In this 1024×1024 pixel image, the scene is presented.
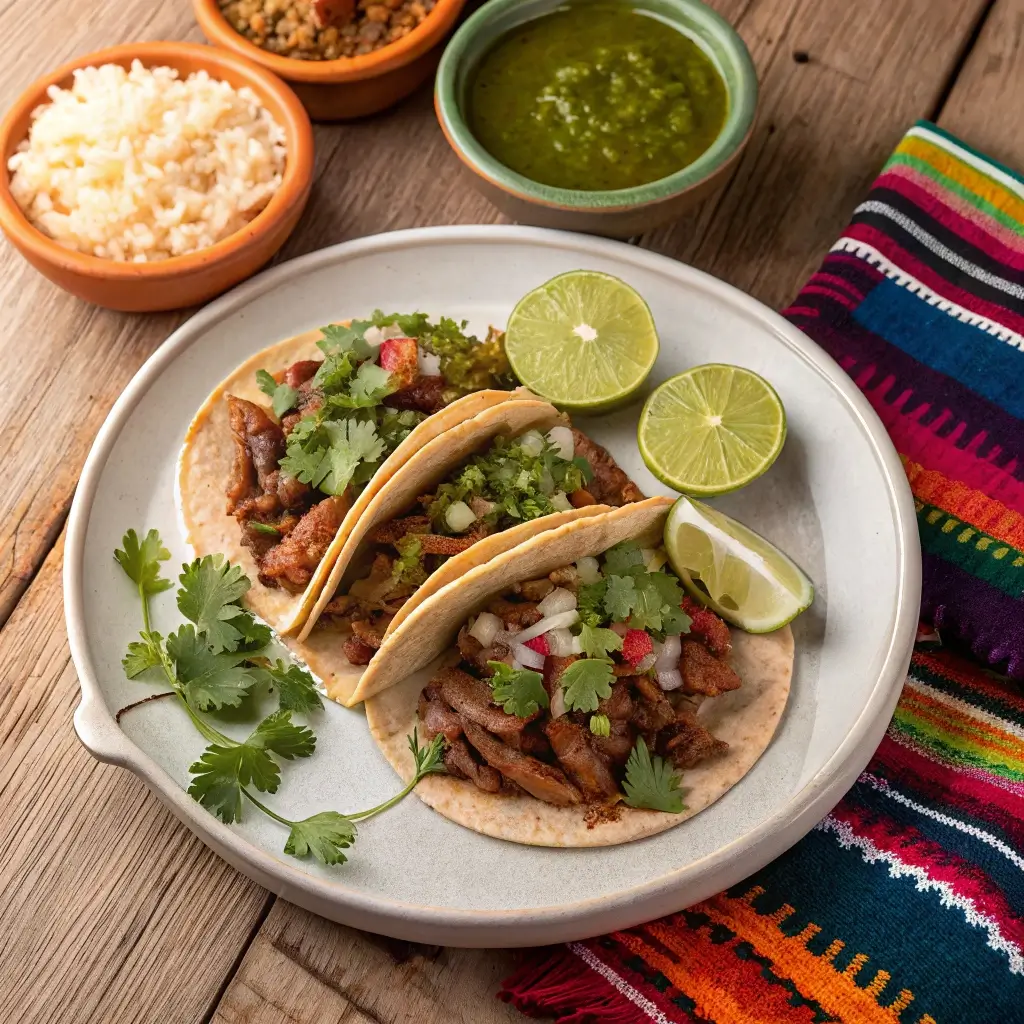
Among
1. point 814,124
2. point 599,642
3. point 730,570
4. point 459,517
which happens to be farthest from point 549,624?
point 814,124

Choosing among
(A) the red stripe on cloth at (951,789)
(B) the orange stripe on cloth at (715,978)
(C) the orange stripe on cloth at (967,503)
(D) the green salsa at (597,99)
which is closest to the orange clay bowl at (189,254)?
(D) the green salsa at (597,99)

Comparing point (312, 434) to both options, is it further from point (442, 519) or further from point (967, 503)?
point (967, 503)

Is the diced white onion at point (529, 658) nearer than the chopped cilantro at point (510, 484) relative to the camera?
Yes

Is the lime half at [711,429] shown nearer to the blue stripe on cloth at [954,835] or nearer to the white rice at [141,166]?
the blue stripe on cloth at [954,835]

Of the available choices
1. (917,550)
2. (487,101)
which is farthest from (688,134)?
(917,550)

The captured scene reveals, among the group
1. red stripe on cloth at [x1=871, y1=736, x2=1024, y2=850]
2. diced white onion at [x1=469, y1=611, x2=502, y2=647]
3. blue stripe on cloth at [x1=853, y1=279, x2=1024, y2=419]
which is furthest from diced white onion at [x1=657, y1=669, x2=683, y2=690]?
blue stripe on cloth at [x1=853, y1=279, x2=1024, y2=419]

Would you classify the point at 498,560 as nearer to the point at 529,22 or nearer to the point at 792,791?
the point at 792,791
